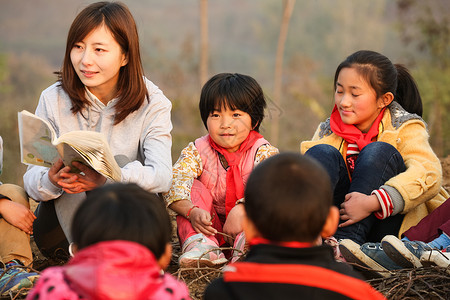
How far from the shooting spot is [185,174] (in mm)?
3119

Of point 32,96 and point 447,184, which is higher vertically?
point 447,184

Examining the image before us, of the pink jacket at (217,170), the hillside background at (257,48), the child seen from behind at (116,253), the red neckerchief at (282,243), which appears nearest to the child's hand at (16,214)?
the pink jacket at (217,170)

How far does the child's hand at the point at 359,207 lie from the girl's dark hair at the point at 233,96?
0.77m

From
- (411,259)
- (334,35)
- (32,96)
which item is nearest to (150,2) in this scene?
(334,35)

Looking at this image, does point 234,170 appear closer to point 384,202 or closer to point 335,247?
point 335,247

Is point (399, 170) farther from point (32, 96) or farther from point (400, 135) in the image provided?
point (32, 96)

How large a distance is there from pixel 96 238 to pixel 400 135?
2.10 metres

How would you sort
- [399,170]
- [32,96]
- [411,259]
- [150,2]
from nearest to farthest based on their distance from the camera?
1. [411,259]
2. [399,170]
3. [32,96]
4. [150,2]

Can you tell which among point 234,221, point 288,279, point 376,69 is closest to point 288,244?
point 288,279

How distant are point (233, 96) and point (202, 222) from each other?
731 mm

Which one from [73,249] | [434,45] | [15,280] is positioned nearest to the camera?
[73,249]

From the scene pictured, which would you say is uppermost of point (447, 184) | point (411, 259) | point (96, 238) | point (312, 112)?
point (96, 238)

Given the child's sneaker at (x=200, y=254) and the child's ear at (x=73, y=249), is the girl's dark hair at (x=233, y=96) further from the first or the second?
the child's ear at (x=73, y=249)

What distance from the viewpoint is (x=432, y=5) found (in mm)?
12180
